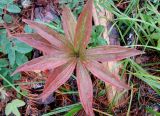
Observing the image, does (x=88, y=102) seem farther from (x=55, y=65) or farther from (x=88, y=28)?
(x=88, y=28)

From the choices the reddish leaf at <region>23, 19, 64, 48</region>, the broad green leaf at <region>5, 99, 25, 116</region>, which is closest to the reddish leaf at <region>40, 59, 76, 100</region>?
the reddish leaf at <region>23, 19, 64, 48</region>

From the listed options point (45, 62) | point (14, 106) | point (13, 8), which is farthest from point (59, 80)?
point (13, 8)

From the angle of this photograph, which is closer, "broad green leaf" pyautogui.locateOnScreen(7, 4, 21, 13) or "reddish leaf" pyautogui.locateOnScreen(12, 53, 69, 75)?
"reddish leaf" pyautogui.locateOnScreen(12, 53, 69, 75)

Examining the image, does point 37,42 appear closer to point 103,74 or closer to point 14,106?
point 103,74

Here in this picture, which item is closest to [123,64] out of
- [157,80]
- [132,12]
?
[157,80]

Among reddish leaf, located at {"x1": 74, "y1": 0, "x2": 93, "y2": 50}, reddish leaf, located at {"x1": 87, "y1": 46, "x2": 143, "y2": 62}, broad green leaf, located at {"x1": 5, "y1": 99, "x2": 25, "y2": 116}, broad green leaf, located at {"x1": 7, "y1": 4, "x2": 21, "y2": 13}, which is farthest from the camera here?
broad green leaf, located at {"x1": 7, "y1": 4, "x2": 21, "y2": 13}

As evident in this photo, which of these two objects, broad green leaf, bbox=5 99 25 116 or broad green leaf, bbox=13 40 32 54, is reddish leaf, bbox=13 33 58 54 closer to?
broad green leaf, bbox=13 40 32 54

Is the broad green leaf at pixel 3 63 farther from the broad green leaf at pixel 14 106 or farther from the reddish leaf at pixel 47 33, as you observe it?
the reddish leaf at pixel 47 33
